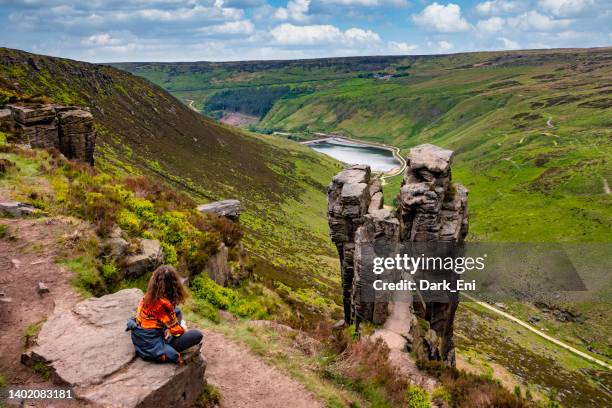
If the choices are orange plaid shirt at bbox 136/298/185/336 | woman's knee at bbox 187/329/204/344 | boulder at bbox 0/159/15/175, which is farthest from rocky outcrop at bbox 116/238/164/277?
boulder at bbox 0/159/15/175

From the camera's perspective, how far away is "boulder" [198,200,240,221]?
30.5 metres

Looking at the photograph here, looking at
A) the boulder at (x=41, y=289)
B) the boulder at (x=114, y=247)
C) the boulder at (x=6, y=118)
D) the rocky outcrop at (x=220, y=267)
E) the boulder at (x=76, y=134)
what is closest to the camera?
the boulder at (x=41, y=289)

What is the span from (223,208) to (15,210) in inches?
587

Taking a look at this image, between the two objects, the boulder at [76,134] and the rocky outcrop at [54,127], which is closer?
the rocky outcrop at [54,127]

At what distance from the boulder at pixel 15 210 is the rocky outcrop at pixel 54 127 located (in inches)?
504

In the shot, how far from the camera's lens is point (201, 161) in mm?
119688

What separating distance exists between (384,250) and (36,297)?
1841 centimetres

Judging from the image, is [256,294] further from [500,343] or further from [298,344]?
[500,343]

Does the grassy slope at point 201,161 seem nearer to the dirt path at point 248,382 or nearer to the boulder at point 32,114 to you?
the boulder at point 32,114

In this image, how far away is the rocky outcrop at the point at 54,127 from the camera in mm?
29766

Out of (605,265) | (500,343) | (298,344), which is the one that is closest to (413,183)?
(298,344)

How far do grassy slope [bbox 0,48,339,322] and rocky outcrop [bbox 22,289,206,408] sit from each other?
111 feet

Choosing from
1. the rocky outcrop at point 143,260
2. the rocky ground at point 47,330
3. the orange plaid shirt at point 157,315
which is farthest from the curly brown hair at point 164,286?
the rocky outcrop at point 143,260

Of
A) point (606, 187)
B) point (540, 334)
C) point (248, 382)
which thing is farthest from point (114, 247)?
point (606, 187)
